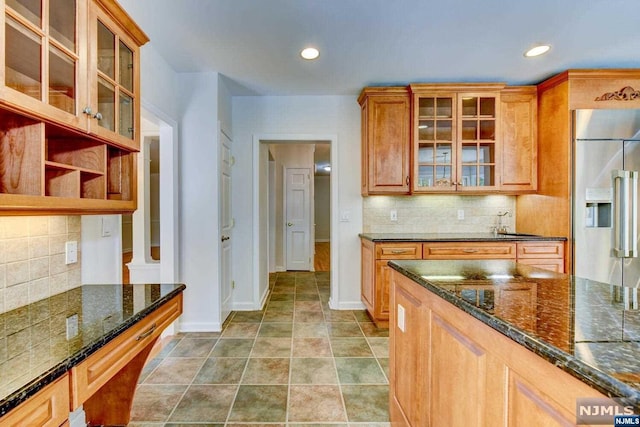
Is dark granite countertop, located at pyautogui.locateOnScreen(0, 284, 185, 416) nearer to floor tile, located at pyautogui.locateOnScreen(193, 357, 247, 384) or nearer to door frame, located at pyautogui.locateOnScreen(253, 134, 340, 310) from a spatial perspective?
floor tile, located at pyautogui.locateOnScreen(193, 357, 247, 384)

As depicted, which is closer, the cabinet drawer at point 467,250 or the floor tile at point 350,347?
the floor tile at point 350,347

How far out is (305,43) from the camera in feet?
7.84

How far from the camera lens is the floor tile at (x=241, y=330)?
2.79m

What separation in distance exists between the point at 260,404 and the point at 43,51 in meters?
2.02

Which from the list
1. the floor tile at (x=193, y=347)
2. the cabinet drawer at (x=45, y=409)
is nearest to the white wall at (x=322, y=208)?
the floor tile at (x=193, y=347)

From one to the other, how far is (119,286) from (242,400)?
1.03 m

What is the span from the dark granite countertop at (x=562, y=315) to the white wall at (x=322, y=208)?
30.5 ft

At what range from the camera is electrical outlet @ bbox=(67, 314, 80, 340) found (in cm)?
98

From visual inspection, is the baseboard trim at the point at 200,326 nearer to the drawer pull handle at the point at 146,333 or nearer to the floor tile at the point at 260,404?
the floor tile at the point at 260,404

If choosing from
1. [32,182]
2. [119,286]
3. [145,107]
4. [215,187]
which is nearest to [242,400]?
[119,286]

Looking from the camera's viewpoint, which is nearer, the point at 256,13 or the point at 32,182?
the point at 32,182

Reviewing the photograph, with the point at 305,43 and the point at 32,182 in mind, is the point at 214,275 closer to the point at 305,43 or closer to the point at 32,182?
the point at 32,182

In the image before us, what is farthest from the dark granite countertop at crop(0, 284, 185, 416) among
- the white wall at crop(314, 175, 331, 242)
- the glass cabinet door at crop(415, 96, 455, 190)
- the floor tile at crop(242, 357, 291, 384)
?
the white wall at crop(314, 175, 331, 242)

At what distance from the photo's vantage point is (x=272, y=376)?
6.96 ft
